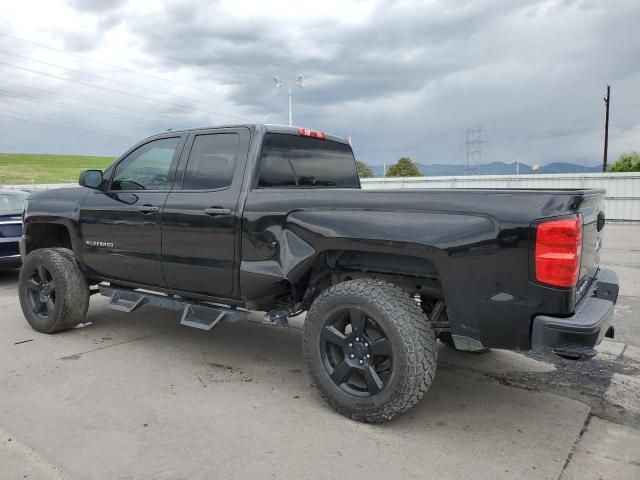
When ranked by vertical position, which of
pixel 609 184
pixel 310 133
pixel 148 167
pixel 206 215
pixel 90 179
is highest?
pixel 310 133

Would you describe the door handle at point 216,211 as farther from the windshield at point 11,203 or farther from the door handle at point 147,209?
the windshield at point 11,203

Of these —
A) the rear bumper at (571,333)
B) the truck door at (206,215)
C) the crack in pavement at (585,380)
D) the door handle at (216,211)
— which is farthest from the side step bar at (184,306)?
the rear bumper at (571,333)

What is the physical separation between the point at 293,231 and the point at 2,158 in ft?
258

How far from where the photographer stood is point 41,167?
62.7 meters

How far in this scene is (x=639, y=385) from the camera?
157 inches

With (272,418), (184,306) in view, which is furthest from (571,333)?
(184,306)

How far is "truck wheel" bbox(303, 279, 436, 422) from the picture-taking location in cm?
312

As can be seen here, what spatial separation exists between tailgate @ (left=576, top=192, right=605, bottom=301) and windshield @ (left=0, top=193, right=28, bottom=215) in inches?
309

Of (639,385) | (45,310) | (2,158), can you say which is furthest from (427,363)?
(2,158)

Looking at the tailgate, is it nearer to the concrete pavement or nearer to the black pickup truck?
the black pickup truck

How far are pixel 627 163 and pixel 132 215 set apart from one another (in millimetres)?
31656

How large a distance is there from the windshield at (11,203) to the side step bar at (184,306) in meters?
4.06

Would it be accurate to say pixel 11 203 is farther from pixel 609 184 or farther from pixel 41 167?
pixel 41 167

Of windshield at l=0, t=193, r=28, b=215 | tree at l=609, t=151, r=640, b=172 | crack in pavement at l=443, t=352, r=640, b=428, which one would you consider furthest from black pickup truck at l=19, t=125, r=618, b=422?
tree at l=609, t=151, r=640, b=172
